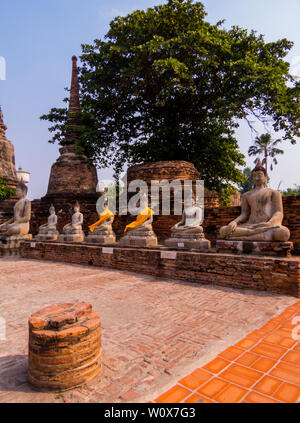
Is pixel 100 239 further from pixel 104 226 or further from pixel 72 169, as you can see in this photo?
pixel 72 169

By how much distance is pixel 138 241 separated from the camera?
6977mm

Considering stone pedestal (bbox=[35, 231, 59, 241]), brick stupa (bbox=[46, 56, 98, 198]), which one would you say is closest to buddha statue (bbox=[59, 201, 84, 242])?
stone pedestal (bbox=[35, 231, 59, 241])

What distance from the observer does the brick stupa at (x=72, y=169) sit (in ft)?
46.5

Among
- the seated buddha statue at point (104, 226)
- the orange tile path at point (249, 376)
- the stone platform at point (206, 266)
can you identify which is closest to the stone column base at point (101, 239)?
the seated buddha statue at point (104, 226)

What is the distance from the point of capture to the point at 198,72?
41.2 feet

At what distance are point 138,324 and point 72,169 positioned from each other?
12543 millimetres

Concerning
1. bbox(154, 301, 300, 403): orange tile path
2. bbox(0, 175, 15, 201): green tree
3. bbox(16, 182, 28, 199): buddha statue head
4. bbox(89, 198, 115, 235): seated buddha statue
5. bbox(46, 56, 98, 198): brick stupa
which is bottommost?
bbox(154, 301, 300, 403): orange tile path

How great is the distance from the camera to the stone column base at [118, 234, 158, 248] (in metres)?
6.89

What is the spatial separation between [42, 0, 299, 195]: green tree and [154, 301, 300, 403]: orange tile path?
423 inches

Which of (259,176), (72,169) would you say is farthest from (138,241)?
(72,169)

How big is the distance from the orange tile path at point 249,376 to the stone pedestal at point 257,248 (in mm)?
2321

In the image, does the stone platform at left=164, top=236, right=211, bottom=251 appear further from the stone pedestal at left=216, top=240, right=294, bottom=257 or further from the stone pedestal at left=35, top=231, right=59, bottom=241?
the stone pedestal at left=35, top=231, right=59, bottom=241
